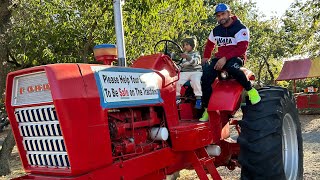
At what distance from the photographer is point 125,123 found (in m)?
3.64

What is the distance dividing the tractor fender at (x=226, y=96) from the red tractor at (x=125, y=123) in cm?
1

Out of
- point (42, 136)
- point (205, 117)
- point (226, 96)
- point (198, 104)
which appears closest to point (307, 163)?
point (198, 104)

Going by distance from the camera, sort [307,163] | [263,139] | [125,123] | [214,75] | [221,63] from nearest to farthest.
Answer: [125,123]
[263,139]
[221,63]
[214,75]
[307,163]

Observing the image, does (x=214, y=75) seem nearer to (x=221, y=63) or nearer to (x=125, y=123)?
(x=221, y=63)

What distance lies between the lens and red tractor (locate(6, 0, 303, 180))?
312 cm

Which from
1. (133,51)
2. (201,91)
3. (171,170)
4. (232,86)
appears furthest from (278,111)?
(133,51)

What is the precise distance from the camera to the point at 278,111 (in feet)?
14.6

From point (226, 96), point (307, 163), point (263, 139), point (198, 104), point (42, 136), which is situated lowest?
point (307, 163)

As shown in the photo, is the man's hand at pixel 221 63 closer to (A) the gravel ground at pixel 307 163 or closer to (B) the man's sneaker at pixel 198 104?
(B) the man's sneaker at pixel 198 104

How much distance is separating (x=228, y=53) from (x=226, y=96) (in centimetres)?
53

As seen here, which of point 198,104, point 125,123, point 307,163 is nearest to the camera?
point 125,123

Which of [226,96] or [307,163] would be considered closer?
[226,96]

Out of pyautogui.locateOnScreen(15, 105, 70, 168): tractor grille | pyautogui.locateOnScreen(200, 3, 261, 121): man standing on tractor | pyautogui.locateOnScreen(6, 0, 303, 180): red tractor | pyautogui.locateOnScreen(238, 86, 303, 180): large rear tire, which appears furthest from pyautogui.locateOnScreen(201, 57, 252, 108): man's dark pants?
pyautogui.locateOnScreen(15, 105, 70, 168): tractor grille

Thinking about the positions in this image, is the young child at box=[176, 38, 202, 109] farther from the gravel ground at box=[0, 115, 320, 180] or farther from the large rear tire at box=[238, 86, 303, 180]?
the gravel ground at box=[0, 115, 320, 180]
